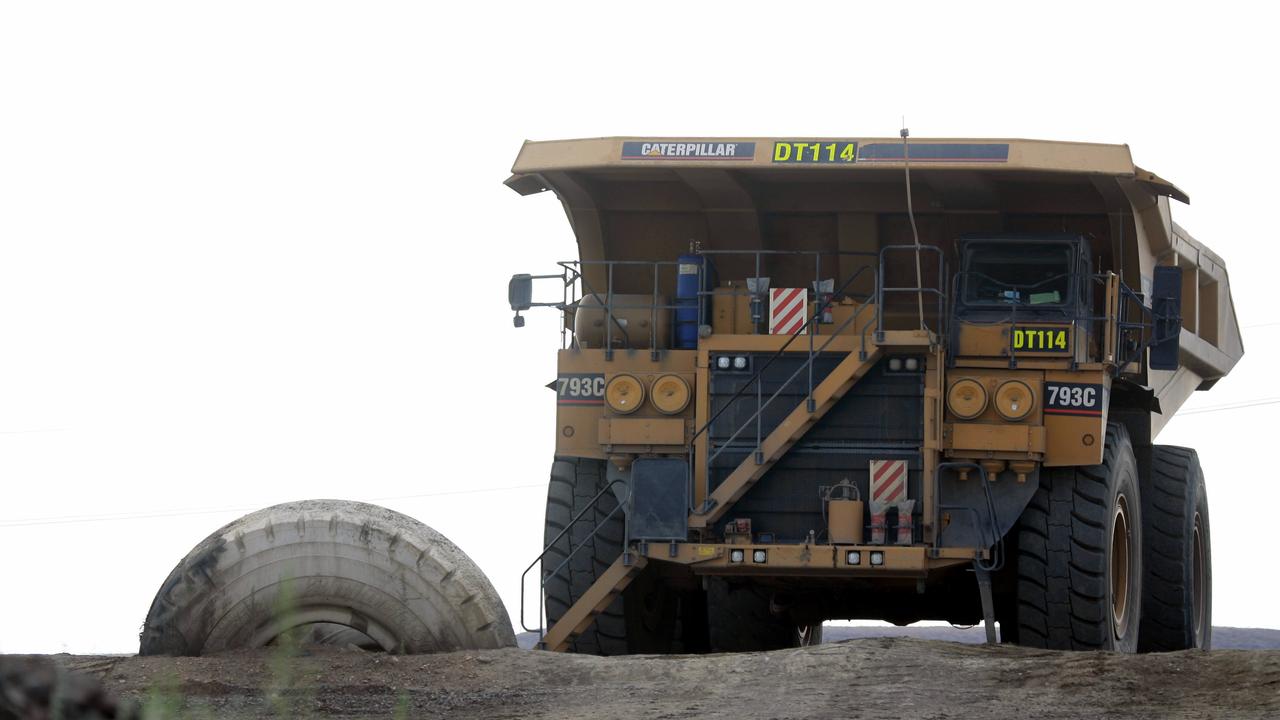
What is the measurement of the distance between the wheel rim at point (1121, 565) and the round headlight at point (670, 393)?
318 cm

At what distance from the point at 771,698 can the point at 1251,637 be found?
24.3 metres

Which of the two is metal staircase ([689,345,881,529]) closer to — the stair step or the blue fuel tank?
the stair step

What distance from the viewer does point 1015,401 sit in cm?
1155

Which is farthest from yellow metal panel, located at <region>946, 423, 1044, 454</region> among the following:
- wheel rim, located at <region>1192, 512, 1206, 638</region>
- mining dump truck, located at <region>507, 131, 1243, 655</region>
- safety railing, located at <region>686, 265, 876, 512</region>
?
wheel rim, located at <region>1192, 512, 1206, 638</region>

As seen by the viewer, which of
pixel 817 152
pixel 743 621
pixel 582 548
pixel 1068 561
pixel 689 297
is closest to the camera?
pixel 1068 561

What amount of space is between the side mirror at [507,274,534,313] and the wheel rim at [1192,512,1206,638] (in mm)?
6328

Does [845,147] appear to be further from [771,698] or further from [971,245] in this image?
[771,698]

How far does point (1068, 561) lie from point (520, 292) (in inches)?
165

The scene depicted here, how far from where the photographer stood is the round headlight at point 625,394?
12.1m

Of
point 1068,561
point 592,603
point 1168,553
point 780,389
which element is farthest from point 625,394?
point 1168,553

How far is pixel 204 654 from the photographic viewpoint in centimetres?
930

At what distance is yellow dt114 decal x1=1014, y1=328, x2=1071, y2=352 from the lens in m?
11.6

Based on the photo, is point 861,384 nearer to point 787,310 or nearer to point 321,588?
point 787,310

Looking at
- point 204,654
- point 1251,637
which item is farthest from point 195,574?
point 1251,637
